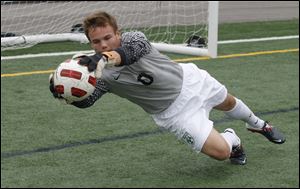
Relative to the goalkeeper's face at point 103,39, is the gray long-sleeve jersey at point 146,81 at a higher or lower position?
lower

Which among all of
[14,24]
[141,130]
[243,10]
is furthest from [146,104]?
[243,10]

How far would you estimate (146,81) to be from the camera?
15.0 feet

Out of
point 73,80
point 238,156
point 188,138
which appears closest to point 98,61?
point 73,80

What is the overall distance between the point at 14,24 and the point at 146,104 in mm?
7738

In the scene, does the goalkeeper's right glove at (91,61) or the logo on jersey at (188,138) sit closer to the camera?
the goalkeeper's right glove at (91,61)

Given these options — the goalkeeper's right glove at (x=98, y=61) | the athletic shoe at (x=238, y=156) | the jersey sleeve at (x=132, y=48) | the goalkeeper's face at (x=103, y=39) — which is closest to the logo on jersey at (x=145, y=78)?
the jersey sleeve at (x=132, y=48)

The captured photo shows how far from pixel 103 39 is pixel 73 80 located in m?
0.45

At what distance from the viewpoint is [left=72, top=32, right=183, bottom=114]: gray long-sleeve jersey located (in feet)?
14.7

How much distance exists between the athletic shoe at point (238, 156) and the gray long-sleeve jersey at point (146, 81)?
2.37ft

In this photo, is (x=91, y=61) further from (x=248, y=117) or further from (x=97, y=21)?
(x=248, y=117)

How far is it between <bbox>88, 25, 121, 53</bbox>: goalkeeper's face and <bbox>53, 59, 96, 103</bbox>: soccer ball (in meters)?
0.34

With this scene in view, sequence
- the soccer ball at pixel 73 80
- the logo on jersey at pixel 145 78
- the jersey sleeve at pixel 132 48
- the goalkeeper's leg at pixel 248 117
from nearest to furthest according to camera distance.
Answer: the soccer ball at pixel 73 80
the jersey sleeve at pixel 132 48
the logo on jersey at pixel 145 78
the goalkeeper's leg at pixel 248 117

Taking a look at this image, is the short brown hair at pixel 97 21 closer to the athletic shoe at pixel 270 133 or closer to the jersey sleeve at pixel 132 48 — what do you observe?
the jersey sleeve at pixel 132 48

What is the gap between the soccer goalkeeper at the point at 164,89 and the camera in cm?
421
